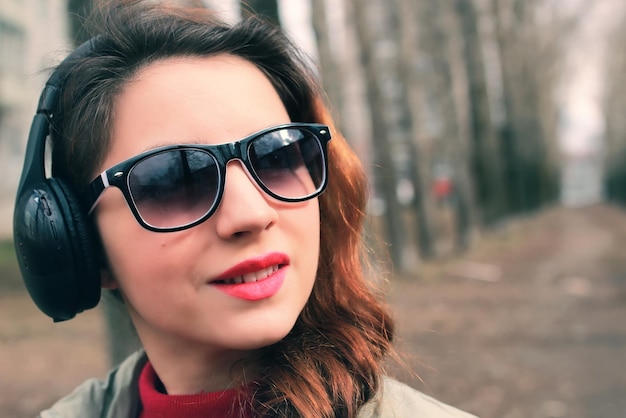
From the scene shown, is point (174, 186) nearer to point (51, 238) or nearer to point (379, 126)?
point (51, 238)

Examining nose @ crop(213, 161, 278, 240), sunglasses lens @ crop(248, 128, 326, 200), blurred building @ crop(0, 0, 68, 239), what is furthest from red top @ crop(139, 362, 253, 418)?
blurred building @ crop(0, 0, 68, 239)

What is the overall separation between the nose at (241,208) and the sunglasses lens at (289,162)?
36 millimetres

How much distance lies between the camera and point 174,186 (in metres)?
1.46

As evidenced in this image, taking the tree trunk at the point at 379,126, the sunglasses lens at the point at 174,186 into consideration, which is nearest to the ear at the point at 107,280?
the sunglasses lens at the point at 174,186

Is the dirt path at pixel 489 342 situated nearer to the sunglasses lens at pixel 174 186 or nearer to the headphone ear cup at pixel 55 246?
the sunglasses lens at pixel 174 186

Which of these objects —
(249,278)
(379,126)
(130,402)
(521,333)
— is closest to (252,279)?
(249,278)

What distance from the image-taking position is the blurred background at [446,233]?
505 cm

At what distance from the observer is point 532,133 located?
27828 mm

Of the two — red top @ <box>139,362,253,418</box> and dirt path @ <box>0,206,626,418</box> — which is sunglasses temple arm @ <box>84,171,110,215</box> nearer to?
red top @ <box>139,362,253,418</box>

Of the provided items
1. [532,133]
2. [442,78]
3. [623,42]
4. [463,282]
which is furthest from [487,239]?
[623,42]

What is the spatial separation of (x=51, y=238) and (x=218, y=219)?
426 millimetres

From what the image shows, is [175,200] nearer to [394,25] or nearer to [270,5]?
[270,5]

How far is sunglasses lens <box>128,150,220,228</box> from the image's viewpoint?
4.76 feet

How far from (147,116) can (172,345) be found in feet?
1.94
